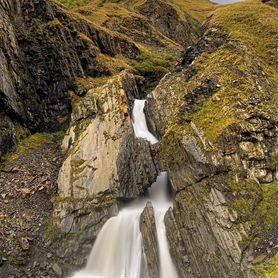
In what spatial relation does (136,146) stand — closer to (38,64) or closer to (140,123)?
(140,123)

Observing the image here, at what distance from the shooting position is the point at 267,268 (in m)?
16.2

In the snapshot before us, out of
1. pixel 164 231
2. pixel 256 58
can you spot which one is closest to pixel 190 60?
pixel 256 58

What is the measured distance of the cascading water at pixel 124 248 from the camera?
20.5 meters

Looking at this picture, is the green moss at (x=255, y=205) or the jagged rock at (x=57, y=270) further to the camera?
the jagged rock at (x=57, y=270)

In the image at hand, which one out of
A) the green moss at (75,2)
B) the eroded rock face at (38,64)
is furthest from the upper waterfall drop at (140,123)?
the green moss at (75,2)

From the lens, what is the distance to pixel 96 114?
30109 millimetres

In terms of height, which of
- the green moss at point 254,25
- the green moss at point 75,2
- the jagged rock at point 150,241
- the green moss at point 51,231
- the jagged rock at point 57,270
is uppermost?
the green moss at point 254,25

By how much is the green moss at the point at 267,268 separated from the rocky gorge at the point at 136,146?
3.9 inches

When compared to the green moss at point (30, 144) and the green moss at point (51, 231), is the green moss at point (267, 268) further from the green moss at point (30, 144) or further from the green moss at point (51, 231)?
the green moss at point (30, 144)

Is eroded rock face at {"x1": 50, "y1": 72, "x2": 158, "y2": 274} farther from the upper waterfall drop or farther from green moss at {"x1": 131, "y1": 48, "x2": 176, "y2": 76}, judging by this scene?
green moss at {"x1": 131, "y1": 48, "x2": 176, "y2": 76}

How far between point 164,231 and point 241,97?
1007 cm

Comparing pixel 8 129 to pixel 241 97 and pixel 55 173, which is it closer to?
pixel 55 173

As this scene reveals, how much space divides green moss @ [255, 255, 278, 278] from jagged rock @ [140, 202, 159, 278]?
576 cm

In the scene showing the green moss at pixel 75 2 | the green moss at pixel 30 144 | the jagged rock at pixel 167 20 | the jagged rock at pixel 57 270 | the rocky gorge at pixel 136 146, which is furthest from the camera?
the green moss at pixel 75 2
